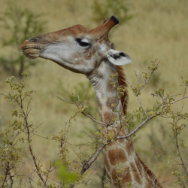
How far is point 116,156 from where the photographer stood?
3.88 metres

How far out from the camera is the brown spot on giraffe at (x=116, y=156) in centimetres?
388

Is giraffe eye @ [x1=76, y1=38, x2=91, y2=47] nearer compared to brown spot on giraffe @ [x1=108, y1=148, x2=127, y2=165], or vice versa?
brown spot on giraffe @ [x1=108, y1=148, x2=127, y2=165]

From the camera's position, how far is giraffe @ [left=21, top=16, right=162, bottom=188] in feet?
12.7

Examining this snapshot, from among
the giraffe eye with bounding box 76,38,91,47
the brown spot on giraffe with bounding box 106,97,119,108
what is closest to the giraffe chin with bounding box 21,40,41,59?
the giraffe eye with bounding box 76,38,91,47

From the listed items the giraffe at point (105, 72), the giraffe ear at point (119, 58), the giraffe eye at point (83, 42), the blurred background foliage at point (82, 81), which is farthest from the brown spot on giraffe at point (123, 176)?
the giraffe eye at point (83, 42)

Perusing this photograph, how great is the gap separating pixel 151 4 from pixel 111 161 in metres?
29.5

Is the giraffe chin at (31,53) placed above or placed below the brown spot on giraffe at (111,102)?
above

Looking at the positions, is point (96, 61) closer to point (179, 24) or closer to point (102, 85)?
point (102, 85)

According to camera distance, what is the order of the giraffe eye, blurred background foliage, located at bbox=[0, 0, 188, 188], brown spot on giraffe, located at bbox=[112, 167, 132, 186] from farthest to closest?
the giraffe eye < blurred background foliage, located at bbox=[0, 0, 188, 188] < brown spot on giraffe, located at bbox=[112, 167, 132, 186]

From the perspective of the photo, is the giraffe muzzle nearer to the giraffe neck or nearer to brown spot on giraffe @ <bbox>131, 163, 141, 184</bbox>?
the giraffe neck

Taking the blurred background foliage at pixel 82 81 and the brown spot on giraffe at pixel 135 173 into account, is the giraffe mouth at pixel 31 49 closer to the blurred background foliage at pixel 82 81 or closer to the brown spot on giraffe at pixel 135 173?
the blurred background foliage at pixel 82 81

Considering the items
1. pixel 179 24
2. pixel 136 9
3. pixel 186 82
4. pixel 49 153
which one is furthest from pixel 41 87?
pixel 136 9

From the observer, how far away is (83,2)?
32250 mm

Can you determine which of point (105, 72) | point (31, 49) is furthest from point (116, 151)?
point (31, 49)
